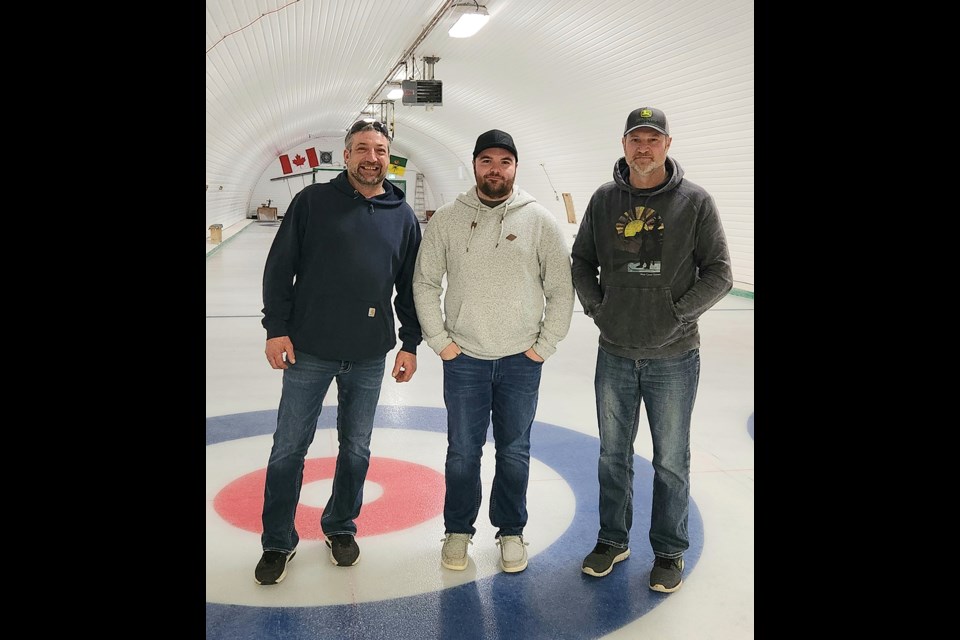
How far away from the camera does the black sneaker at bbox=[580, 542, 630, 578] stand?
→ 3.30 metres

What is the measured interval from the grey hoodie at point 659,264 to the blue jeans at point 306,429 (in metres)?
1.07

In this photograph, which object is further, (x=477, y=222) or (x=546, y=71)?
(x=546, y=71)

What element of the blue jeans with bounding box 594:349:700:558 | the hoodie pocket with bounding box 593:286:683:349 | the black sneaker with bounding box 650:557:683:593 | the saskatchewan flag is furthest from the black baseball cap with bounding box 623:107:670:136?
the saskatchewan flag

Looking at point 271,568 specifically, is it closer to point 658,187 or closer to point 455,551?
point 455,551

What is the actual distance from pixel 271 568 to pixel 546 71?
12774 mm

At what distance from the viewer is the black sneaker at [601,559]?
10.8ft

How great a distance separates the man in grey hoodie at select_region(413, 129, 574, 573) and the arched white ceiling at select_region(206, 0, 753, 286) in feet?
21.9

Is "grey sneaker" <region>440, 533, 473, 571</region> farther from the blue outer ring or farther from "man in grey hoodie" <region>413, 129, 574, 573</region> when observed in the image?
the blue outer ring

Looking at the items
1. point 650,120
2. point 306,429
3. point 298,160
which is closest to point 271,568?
point 306,429

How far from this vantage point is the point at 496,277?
3.22m

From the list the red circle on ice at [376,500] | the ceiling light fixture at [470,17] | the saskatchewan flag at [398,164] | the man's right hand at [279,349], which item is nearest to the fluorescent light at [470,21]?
the ceiling light fixture at [470,17]
